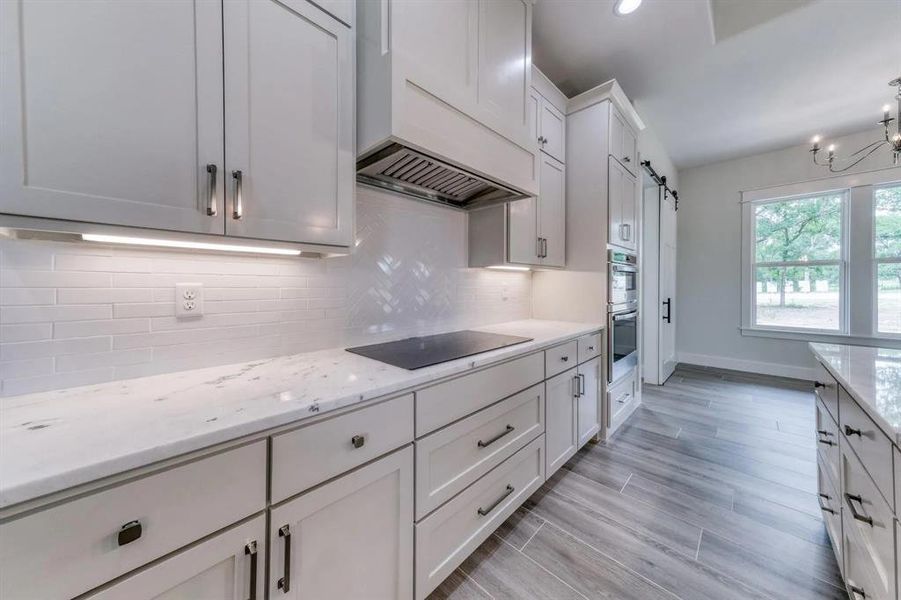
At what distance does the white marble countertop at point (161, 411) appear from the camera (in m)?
0.57

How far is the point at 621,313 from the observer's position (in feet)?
8.63

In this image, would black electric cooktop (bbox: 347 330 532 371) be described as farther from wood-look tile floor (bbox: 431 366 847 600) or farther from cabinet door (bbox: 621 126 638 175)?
cabinet door (bbox: 621 126 638 175)

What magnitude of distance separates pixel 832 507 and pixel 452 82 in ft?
7.96

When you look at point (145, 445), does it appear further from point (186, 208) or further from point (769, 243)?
point (769, 243)

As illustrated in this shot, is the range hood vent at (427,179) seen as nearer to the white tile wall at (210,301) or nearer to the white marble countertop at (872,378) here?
the white tile wall at (210,301)

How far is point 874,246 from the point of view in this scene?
3736mm

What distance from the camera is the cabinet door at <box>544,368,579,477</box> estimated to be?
1.88 meters

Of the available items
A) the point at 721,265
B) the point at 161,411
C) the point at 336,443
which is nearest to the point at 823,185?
the point at 721,265

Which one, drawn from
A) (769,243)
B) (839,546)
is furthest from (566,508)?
(769,243)

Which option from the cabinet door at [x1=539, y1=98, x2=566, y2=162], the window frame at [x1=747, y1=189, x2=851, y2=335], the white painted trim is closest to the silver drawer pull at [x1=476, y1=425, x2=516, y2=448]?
the cabinet door at [x1=539, y1=98, x2=566, y2=162]

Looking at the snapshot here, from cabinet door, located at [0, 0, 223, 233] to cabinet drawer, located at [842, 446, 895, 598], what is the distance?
2012 mm

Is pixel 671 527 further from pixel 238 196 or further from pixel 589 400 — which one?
pixel 238 196

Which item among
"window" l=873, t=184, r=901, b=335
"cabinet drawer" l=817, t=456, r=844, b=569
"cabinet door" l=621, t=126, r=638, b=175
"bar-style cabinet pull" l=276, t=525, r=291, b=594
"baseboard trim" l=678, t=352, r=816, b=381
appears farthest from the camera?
"baseboard trim" l=678, t=352, r=816, b=381

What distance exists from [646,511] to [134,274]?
2528mm
